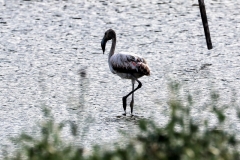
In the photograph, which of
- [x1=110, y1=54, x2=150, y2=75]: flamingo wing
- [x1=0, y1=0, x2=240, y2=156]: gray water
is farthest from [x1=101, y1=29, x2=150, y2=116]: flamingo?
[x1=0, y1=0, x2=240, y2=156]: gray water

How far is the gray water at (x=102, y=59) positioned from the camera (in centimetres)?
1046

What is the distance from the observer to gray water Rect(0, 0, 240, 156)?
34.3 feet

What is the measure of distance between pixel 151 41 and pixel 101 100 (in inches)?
153

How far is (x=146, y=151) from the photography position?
545cm

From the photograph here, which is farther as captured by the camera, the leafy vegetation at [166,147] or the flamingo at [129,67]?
the flamingo at [129,67]

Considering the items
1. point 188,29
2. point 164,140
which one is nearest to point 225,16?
point 188,29

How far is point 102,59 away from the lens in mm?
13812

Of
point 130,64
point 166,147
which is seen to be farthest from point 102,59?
point 166,147

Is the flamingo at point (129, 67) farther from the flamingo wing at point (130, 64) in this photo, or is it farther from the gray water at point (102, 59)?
the gray water at point (102, 59)

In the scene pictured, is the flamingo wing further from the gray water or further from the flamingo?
the gray water

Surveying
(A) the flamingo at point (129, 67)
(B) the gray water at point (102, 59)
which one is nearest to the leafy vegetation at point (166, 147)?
(B) the gray water at point (102, 59)

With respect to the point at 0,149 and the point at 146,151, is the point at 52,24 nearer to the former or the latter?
the point at 0,149

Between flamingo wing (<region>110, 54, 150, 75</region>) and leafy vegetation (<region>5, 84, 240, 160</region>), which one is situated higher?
flamingo wing (<region>110, 54, 150, 75</region>)

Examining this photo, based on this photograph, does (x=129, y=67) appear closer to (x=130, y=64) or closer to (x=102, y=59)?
(x=130, y=64)
